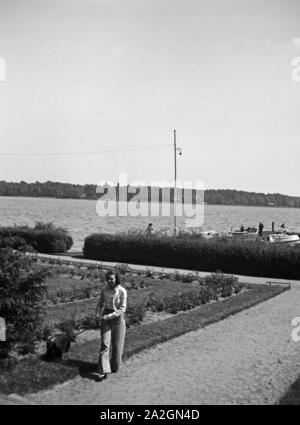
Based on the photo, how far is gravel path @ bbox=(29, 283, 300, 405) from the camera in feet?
24.9

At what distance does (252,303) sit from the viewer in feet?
48.6

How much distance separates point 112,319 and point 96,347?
1.54m

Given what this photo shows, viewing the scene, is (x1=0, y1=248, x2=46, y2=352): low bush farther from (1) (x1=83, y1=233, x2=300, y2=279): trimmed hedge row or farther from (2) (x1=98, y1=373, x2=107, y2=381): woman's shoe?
(1) (x1=83, y1=233, x2=300, y2=279): trimmed hedge row

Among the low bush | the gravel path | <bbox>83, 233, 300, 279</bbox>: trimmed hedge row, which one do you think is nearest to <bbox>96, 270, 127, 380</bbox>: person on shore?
the gravel path

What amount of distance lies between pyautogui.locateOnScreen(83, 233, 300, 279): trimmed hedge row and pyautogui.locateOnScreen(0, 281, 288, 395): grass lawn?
546cm

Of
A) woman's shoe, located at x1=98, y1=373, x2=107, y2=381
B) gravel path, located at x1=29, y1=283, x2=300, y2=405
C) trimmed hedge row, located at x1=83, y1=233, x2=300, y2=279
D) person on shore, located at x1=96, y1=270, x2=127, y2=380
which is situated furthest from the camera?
trimmed hedge row, located at x1=83, y1=233, x2=300, y2=279

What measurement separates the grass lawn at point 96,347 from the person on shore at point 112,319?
485 millimetres

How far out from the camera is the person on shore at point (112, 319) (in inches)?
338

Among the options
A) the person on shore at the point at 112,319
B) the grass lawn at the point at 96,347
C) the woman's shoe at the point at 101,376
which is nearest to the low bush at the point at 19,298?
the grass lawn at the point at 96,347

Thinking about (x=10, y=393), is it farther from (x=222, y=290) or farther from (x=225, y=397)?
(x=222, y=290)

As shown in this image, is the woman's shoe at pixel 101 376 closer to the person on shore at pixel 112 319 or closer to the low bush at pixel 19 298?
the person on shore at pixel 112 319
